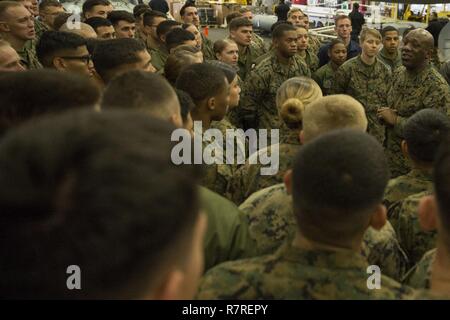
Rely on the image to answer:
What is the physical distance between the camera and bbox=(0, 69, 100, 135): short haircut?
5.13ft

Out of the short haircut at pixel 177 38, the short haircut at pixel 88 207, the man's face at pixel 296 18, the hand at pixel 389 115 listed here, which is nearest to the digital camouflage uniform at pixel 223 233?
the short haircut at pixel 88 207

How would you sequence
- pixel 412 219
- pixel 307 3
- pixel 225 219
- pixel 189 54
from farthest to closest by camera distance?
1. pixel 307 3
2. pixel 189 54
3. pixel 412 219
4. pixel 225 219

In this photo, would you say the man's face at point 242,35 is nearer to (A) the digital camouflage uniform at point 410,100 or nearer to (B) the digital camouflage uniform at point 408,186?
(A) the digital camouflage uniform at point 410,100

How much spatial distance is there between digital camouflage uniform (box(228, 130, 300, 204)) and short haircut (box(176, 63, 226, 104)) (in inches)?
18.3

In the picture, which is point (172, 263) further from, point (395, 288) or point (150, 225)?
point (395, 288)

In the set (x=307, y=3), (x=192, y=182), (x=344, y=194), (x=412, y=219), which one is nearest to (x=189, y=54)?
(x=412, y=219)

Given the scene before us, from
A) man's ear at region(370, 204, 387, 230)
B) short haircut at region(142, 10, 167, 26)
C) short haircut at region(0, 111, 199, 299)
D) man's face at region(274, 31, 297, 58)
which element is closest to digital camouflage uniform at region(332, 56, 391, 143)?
man's face at region(274, 31, 297, 58)

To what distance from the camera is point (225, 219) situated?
5.17 ft

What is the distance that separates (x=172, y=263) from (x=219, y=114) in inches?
77.4

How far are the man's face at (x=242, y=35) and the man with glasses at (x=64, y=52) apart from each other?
274 cm

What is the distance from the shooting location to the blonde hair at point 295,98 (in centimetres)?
246

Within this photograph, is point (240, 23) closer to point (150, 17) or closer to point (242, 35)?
point (242, 35)

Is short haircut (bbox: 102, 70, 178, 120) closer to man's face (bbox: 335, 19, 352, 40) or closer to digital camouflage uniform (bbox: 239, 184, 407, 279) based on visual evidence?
digital camouflage uniform (bbox: 239, 184, 407, 279)
